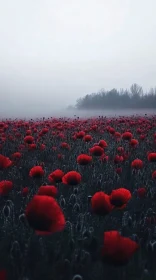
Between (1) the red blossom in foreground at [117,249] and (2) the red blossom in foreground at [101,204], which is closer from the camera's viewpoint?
Answer: (1) the red blossom in foreground at [117,249]

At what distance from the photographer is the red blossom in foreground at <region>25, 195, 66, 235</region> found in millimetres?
1621

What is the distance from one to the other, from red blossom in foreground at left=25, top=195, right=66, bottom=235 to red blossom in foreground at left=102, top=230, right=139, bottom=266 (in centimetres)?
26

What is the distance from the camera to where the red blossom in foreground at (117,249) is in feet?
4.82

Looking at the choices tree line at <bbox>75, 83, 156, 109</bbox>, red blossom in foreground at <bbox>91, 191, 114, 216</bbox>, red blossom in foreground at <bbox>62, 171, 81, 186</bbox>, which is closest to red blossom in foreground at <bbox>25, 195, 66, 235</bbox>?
red blossom in foreground at <bbox>91, 191, 114, 216</bbox>

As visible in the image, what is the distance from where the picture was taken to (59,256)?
2.36 m

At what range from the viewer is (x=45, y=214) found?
1635mm

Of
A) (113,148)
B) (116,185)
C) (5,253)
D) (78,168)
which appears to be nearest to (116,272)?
(5,253)

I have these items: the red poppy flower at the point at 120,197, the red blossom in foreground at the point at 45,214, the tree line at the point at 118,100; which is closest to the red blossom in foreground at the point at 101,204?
the red poppy flower at the point at 120,197

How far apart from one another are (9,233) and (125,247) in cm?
154

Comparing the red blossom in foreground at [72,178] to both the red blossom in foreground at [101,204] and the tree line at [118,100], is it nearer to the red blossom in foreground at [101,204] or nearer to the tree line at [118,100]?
the red blossom in foreground at [101,204]

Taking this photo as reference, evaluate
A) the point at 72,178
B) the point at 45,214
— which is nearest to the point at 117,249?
the point at 45,214

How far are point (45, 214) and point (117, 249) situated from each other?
40cm

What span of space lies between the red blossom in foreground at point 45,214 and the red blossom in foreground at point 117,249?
0.26m

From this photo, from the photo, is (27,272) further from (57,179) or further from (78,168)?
(78,168)
